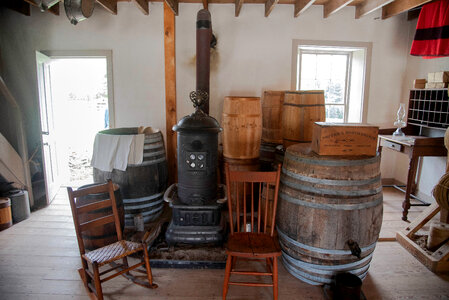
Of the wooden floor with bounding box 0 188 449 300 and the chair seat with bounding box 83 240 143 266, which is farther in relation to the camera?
the wooden floor with bounding box 0 188 449 300

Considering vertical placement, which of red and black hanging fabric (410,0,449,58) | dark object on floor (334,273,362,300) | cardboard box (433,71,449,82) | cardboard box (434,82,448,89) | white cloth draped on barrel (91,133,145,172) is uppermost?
red and black hanging fabric (410,0,449,58)

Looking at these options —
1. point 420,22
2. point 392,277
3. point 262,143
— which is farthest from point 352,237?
point 420,22

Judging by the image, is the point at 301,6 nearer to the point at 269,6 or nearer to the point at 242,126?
the point at 269,6

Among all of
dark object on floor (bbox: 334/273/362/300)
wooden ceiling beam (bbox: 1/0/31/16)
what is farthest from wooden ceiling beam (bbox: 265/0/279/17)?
wooden ceiling beam (bbox: 1/0/31/16)

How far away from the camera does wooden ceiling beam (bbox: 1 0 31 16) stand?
336 centimetres

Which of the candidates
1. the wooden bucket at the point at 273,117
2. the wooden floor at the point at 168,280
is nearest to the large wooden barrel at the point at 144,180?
the wooden floor at the point at 168,280

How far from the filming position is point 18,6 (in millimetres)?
3443

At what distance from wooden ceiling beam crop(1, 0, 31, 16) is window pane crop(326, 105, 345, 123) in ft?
13.4

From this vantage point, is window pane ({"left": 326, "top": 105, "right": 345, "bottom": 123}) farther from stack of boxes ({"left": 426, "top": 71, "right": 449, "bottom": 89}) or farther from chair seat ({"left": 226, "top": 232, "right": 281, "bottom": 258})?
chair seat ({"left": 226, "top": 232, "right": 281, "bottom": 258})

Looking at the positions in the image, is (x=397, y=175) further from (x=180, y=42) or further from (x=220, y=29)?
(x=180, y=42)

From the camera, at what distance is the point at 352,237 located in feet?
6.16

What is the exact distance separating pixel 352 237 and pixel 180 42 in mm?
2944

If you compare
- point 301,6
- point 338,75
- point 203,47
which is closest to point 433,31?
point 338,75

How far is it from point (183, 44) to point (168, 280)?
2729 mm
